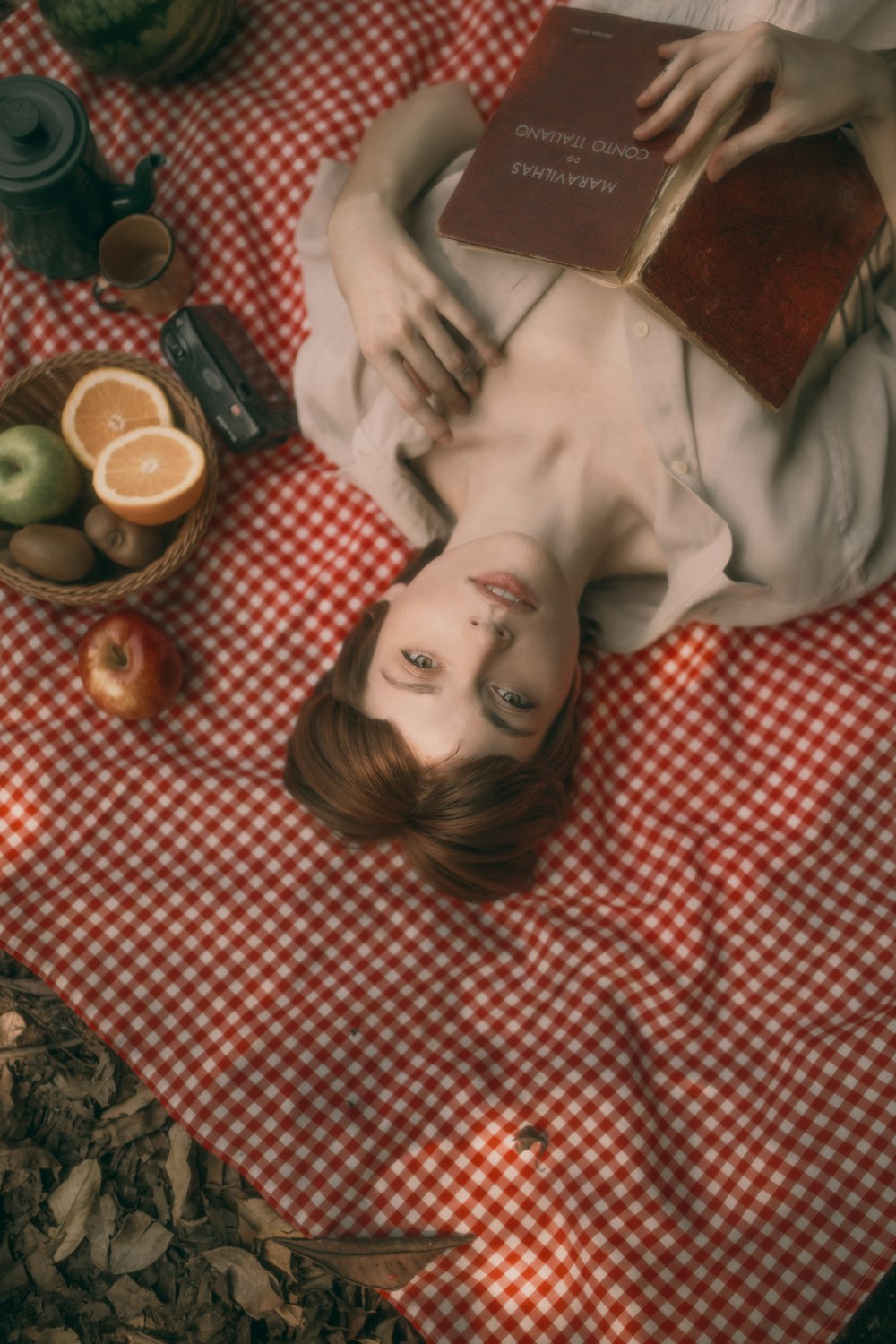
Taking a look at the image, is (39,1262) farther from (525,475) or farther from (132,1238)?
(525,475)

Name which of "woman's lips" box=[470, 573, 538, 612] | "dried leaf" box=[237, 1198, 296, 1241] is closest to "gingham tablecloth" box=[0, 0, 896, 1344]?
"dried leaf" box=[237, 1198, 296, 1241]

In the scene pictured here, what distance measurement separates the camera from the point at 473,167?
2189 millimetres

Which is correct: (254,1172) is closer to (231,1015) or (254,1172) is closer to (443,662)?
(231,1015)

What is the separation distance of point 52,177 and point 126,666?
4.05 ft

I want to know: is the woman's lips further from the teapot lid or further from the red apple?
the teapot lid

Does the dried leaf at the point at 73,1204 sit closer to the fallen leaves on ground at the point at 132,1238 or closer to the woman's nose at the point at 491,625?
the fallen leaves on ground at the point at 132,1238

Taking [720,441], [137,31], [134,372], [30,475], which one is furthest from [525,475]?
[137,31]

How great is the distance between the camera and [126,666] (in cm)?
262

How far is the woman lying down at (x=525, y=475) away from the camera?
7.11ft

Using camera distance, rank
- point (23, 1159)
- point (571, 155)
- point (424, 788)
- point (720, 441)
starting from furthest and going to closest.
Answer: point (23, 1159) → point (720, 441) → point (424, 788) → point (571, 155)

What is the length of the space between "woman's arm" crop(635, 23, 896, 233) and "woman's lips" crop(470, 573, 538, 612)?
0.89 meters

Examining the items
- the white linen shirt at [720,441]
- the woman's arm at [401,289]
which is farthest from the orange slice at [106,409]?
the woman's arm at [401,289]

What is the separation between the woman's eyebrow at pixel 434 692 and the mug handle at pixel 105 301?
1.48 m

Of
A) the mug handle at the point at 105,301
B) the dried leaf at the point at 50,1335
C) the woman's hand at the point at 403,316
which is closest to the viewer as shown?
the woman's hand at the point at 403,316
